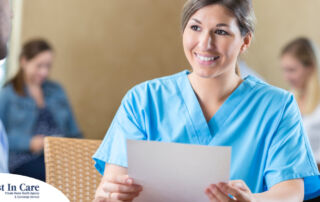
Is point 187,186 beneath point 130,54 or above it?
beneath

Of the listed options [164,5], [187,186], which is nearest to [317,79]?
[164,5]

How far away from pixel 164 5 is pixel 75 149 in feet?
11.3

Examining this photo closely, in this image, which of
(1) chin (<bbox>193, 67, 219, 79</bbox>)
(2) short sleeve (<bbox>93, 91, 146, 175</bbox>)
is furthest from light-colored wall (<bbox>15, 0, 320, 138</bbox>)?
(1) chin (<bbox>193, 67, 219, 79</bbox>)

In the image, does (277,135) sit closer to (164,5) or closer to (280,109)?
(280,109)

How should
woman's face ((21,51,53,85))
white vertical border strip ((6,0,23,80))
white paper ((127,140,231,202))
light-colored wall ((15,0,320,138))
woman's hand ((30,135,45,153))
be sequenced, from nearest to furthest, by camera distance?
white paper ((127,140,231,202)), woman's hand ((30,135,45,153)), woman's face ((21,51,53,85)), white vertical border strip ((6,0,23,80)), light-colored wall ((15,0,320,138))

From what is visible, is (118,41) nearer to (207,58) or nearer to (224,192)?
(207,58)

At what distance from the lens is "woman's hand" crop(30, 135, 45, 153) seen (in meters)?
3.42

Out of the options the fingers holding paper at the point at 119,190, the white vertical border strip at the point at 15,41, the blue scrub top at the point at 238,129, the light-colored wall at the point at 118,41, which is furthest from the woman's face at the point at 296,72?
the fingers holding paper at the point at 119,190

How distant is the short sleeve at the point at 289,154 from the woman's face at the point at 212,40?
22 centimetres

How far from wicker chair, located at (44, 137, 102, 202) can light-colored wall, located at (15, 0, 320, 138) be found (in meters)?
2.80

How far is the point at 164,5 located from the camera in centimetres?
476

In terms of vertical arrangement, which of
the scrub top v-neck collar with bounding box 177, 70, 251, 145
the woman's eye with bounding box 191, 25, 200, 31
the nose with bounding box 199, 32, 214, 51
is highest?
the woman's eye with bounding box 191, 25, 200, 31

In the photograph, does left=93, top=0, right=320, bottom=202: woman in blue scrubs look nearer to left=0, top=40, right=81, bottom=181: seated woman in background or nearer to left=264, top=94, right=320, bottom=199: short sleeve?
left=264, top=94, right=320, bottom=199: short sleeve

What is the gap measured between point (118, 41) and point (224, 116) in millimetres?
3315
